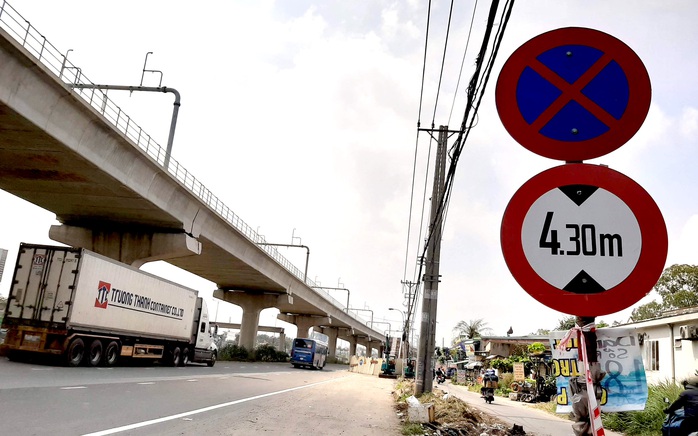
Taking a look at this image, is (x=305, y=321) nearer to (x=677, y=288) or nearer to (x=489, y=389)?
(x=677, y=288)

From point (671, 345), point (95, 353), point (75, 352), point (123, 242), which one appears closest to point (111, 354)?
point (95, 353)

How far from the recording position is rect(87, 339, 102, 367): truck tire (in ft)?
65.0

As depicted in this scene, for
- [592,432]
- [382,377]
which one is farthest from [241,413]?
[382,377]

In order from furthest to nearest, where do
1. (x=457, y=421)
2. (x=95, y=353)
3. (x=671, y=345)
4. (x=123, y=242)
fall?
(x=123, y=242) → (x=95, y=353) → (x=671, y=345) → (x=457, y=421)

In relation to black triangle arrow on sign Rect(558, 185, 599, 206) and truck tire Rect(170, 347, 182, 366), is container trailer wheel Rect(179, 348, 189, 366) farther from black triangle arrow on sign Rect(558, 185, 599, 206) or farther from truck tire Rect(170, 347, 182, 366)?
black triangle arrow on sign Rect(558, 185, 599, 206)

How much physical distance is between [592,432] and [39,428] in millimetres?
7511

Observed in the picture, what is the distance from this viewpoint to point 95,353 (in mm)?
20188

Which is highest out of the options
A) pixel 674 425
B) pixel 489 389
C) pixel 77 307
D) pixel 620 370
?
pixel 77 307

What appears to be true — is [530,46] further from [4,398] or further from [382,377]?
[382,377]

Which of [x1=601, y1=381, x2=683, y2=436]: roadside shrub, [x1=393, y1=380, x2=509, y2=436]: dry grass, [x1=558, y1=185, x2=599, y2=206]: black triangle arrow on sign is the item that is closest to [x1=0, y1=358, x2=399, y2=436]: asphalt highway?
[x1=393, y1=380, x2=509, y2=436]: dry grass

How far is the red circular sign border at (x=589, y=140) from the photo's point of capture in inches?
107

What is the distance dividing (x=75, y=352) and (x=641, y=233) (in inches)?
814

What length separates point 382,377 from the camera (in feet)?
147

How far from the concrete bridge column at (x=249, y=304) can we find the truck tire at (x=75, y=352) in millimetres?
30851
